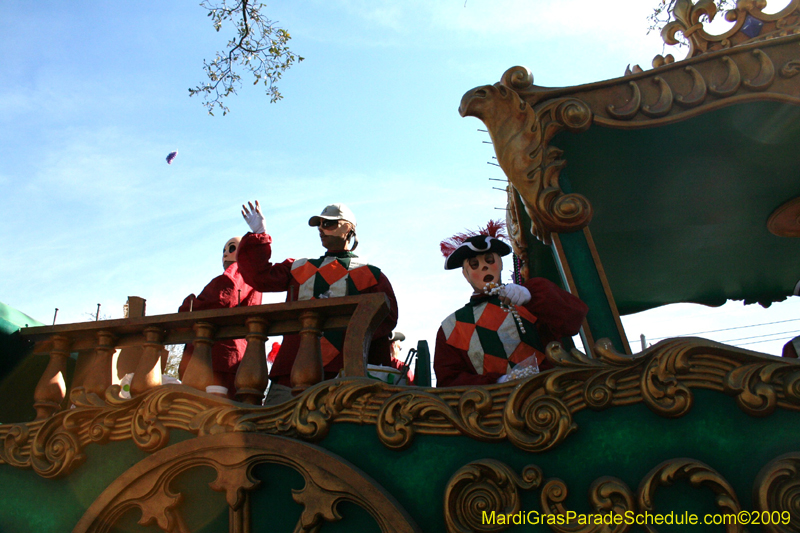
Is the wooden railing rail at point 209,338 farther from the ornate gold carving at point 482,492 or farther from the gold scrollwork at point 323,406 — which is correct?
the ornate gold carving at point 482,492

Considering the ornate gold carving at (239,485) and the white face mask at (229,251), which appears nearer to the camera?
the ornate gold carving at (239,485)

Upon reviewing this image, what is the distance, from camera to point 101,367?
2490 millimetres

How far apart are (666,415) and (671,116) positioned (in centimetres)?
117

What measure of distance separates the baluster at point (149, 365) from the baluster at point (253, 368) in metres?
0.32

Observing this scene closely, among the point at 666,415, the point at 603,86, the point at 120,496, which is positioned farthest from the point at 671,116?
the point at 120,496

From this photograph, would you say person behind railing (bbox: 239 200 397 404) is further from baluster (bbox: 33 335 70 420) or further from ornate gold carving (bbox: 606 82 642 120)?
ornate gold carving (bbox: 606 82 642 120)

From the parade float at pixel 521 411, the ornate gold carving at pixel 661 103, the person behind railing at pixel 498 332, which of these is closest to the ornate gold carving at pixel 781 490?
the parade float at pixel 521 411

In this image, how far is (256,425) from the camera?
7.36 feet

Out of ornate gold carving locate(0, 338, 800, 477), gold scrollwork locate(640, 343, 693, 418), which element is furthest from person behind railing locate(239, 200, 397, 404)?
gold scrollwork locate(640, 343, 693, 418)

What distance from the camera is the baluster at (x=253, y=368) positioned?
7.68 ft

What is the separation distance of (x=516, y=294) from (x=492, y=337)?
223mm

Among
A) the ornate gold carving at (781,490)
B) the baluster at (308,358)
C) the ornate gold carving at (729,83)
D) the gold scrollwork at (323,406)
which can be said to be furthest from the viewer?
the ornate gold carving at (729,83)

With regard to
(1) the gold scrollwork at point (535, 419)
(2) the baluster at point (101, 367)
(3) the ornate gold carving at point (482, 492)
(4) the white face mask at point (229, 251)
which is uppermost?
(4) the white face mask at point (229, 251)

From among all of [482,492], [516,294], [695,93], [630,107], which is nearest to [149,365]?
[482,492]
